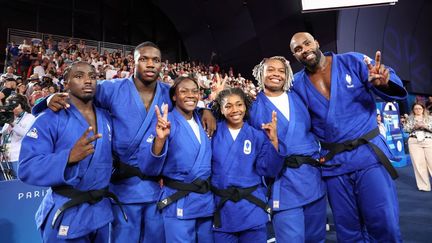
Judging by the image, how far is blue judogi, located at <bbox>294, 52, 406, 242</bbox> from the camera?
223 cm

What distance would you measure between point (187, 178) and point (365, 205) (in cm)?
125

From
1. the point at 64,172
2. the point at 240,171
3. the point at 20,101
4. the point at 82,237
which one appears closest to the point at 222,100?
the point at 240,171

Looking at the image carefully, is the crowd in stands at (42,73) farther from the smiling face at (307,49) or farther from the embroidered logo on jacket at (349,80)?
the embroidered logo on jacket at (349,80)

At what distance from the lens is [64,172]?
6.00ft

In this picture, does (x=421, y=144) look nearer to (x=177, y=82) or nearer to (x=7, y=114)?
(x=177, y=82)

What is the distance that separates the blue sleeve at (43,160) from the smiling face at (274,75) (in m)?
1.49

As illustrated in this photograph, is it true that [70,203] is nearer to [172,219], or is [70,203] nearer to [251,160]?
[172,219]

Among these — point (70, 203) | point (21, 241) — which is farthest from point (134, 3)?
point (70, 203)

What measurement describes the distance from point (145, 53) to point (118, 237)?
1301 mm

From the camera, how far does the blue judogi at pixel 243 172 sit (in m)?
2.26

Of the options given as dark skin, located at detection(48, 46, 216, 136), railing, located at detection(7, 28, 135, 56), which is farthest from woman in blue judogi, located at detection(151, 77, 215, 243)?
railing, located at detection(7, 28, 135, 56)

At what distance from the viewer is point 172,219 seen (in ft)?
7.16

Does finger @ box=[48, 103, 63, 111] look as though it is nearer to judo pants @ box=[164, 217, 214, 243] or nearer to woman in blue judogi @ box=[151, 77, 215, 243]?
woman in blue judogi @ box=[151, 77, 215, 243]

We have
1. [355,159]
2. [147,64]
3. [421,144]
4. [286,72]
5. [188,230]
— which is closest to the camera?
[188,230]
